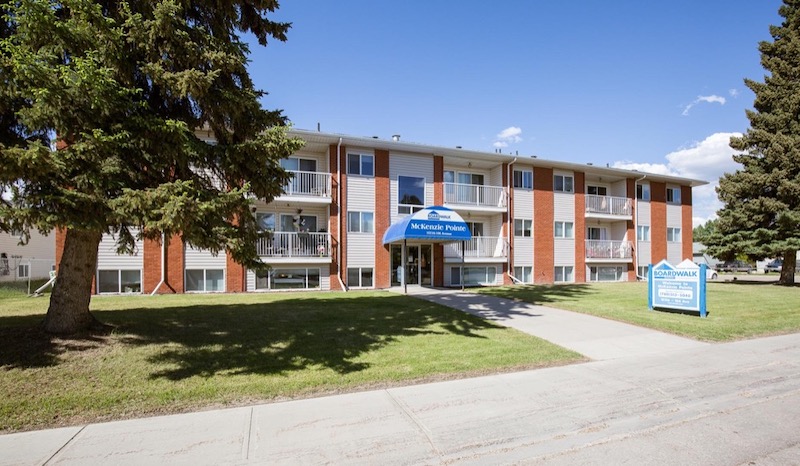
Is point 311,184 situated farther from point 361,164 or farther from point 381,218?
point 381,218

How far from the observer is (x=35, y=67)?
5.08 metres

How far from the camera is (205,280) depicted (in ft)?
57.6

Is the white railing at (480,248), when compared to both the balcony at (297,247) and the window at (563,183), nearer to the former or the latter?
the window at (563,183)

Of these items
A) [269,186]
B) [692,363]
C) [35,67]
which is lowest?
[692,363]

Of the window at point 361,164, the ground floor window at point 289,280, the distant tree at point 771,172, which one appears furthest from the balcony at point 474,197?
the distant tree at point 771,172

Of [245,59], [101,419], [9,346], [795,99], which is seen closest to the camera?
[101,419]

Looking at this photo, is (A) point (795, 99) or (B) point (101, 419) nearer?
(B) point (101, 419)

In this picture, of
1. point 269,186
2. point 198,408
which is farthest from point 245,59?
point 198,408

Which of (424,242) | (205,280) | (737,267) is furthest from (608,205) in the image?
(737,267)

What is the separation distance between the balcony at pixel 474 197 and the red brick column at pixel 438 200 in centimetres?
40

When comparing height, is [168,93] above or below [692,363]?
above

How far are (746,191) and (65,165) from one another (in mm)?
28743

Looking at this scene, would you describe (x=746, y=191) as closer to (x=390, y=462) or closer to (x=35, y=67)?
(x=390, y=462)

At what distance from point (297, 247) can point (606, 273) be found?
747 inches
